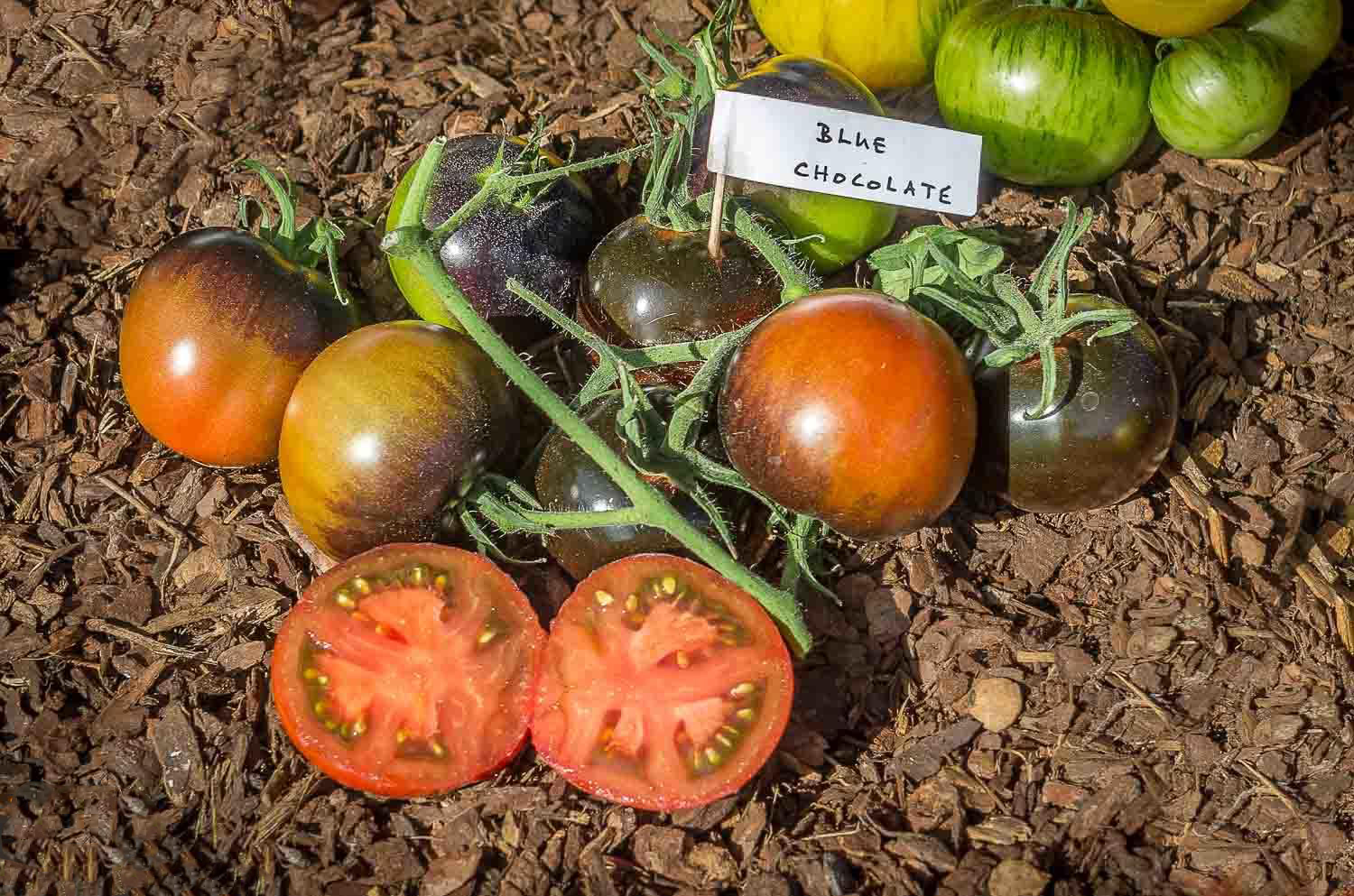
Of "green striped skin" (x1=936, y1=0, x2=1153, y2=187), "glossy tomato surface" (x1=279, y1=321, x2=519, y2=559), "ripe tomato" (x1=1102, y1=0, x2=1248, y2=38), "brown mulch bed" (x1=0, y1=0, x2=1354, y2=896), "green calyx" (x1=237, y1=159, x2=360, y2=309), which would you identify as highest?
"ripe tomato" (x1=1102, y1=0, x2=1248, y2=38)

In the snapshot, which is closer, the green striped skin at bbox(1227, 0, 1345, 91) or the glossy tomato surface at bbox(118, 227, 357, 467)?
the glossy tomato surface at bbox(118, 227, 357, 467)

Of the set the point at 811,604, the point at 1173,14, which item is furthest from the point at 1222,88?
the point at 811,604

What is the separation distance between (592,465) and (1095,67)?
1.72 meters

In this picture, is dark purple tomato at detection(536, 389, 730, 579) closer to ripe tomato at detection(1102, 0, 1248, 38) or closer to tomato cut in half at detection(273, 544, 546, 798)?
tomato cut in half at detection(273, 544, 546, 798)

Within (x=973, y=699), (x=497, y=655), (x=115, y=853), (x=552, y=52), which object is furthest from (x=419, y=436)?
(x=552, y=52)

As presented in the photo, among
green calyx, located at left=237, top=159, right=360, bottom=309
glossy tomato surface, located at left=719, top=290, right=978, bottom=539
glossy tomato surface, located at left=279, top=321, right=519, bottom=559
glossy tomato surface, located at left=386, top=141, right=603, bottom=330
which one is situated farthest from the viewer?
glossy tomato surface, located at left=386, top=141, right=603, bottom=330

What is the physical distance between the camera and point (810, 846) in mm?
2467

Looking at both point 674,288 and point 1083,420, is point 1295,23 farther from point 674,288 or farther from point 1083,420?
point 674,288

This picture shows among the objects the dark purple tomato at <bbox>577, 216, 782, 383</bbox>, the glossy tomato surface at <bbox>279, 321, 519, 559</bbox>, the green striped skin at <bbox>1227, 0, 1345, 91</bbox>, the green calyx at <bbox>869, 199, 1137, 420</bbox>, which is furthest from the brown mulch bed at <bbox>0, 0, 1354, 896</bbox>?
the dark purple tomato at <bbox>577, 216, 782, 383</bbox>

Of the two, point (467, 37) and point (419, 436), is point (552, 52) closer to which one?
point (467, 37)

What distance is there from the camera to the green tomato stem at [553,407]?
91.7 inches

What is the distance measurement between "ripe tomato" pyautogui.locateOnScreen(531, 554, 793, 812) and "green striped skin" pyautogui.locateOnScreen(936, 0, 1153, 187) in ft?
5.11

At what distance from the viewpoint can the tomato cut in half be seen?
2402 mm

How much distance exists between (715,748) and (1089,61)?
2024 millimetres
